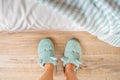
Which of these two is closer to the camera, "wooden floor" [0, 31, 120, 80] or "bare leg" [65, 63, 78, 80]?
"bare leg" [65, 63, 78, 80]

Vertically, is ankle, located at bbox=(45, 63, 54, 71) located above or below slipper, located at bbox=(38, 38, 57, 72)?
below

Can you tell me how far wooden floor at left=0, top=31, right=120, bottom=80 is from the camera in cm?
110

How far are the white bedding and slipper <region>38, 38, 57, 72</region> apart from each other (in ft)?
→ 1.06

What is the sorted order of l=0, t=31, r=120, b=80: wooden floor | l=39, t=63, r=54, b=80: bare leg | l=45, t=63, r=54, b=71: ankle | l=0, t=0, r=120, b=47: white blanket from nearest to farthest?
l=0, t=0, r=120, b=47: white blanket → l=39, t=63, r=54, b=80: bare leg → l=45, t=63, r=54, b=71: ankle → l=0, t=31, r=120, b=80: wooden floor

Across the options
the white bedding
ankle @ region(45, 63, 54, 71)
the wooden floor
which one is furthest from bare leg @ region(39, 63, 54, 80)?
the white bedding

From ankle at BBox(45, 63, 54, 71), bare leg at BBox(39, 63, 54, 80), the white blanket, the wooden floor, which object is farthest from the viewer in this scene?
the wooden floor

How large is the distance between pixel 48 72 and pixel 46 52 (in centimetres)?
16

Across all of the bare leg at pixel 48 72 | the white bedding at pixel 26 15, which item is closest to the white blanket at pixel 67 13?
the white bedding at pixel 26 15

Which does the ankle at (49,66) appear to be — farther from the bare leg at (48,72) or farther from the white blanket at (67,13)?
the white blanket at (67,13)

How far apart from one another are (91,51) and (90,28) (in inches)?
16.9

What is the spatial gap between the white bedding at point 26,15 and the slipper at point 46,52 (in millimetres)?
323

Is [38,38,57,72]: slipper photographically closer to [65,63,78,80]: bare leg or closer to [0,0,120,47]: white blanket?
[65,63,78,80]: bare leg

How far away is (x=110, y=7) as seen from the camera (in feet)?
2.04

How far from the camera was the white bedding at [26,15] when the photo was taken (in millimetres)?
637
